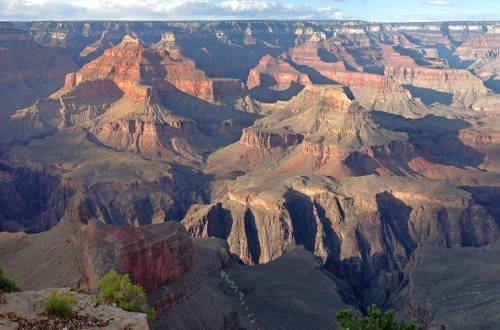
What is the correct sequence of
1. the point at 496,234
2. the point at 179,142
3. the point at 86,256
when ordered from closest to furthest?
1. the point at 86,256
2. the point at 496,234
3. the point at 179,142

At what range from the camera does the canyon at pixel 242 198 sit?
50.1 metres

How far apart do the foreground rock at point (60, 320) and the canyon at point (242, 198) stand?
631 inches

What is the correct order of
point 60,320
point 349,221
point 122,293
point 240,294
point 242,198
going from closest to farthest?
point 60,320 < point 122,293 < point 240,294 < point 349,221 < point 242,198

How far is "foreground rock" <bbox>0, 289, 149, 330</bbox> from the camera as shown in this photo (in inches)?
918

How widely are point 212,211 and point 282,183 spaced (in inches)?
579

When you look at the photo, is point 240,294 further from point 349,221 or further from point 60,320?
point 349,221

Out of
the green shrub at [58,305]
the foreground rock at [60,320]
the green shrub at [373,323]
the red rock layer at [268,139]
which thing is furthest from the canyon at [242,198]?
the green shrub at [373,323]

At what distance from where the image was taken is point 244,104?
177m

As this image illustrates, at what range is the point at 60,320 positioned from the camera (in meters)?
23.9

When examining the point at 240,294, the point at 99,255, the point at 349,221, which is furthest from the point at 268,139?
the point at 99,255

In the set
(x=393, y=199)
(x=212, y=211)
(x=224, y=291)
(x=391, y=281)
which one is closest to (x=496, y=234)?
(x=393, y=199)

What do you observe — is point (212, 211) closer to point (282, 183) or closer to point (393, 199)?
point (282, 183)

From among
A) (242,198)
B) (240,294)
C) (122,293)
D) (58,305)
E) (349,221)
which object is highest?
(58,305)

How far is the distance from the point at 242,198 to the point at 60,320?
74371 millimetres
